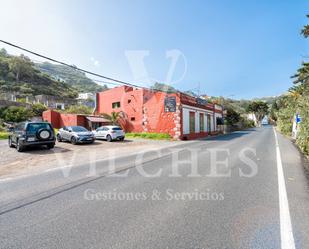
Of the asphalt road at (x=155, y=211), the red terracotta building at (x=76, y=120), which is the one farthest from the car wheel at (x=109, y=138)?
the asphalt road at (x=155, y=211)

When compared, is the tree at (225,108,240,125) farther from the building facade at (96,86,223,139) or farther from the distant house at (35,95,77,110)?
the distant house at (35,95,77,110)

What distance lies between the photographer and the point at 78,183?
5773 millimetres

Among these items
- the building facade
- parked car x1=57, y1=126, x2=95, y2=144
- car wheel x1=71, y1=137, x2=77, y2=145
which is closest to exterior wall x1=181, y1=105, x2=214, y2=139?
the building facade

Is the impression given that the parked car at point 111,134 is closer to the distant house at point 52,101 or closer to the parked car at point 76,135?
the parked car at point 76,135

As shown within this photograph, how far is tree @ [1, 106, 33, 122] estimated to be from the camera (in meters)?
30.7

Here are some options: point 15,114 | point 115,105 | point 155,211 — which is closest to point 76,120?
point 115,105

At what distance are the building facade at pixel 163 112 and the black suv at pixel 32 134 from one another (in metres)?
13.4

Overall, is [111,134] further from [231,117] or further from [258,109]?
[258,109]

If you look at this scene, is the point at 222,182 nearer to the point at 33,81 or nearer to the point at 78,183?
the point at 78,183

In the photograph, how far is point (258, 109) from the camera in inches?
3073

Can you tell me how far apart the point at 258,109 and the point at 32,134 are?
273 feet

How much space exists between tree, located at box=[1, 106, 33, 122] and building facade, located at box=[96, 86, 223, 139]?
1305 centimetres

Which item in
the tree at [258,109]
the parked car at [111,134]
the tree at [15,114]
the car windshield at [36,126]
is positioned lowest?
the parked car at [111,134]

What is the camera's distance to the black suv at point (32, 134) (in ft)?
39.1
